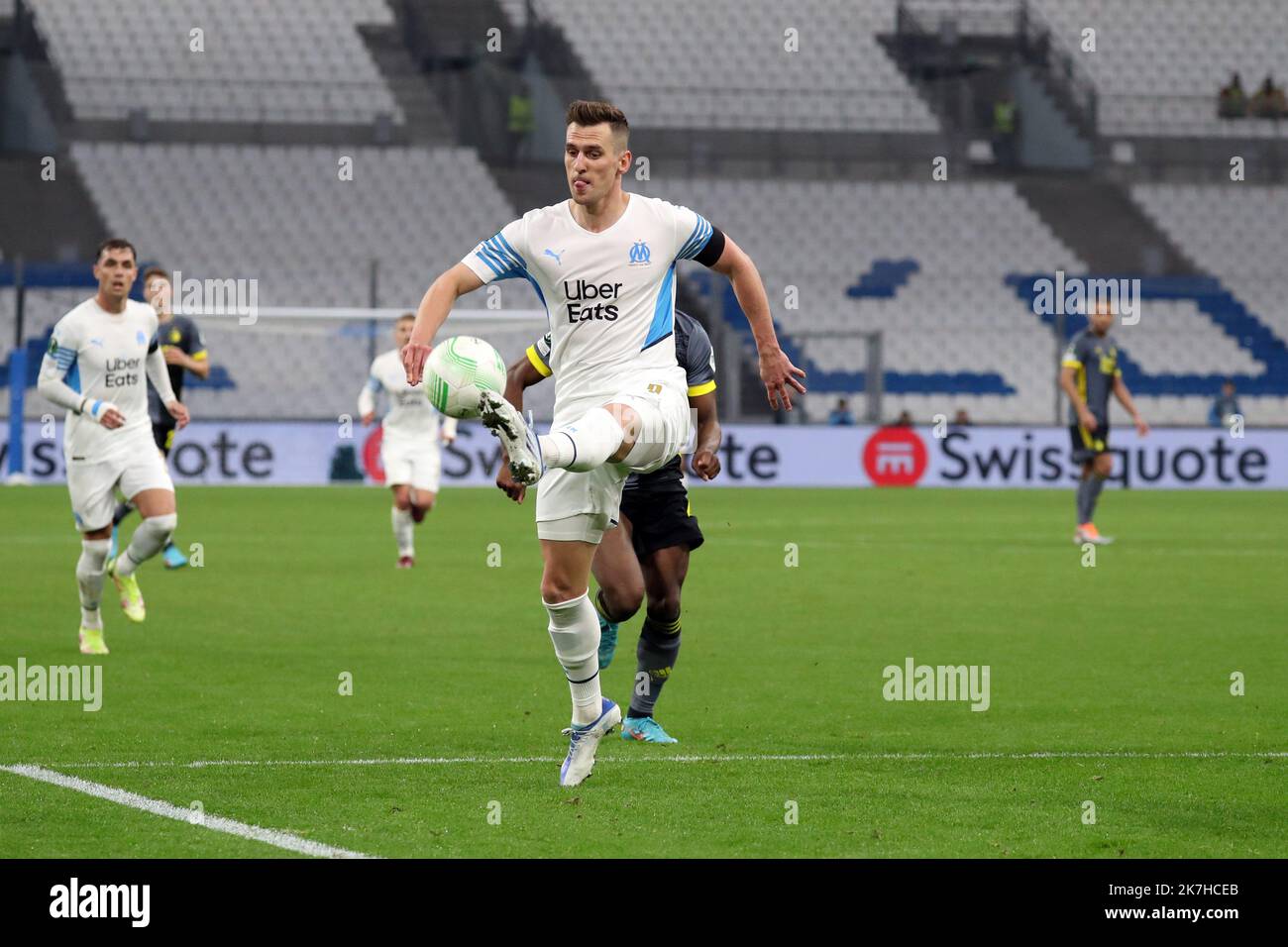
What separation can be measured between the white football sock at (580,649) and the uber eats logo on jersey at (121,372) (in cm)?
485

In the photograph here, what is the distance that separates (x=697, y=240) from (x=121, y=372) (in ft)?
16.5

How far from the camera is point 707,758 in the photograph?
23.8 feet

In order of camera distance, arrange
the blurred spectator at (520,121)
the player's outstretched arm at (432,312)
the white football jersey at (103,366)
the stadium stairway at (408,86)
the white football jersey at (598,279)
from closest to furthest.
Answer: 1. the player's outstretched arm at (432,312)
2. the white football jersey at (598,279)
3. the white football jersey at (103,366)
4. the blurred spectator at (520,121)
5. the stadium stairway at (408,86)

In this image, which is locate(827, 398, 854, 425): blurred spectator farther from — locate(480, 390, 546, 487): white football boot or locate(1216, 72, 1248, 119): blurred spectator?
locate(480, 390, 546, 487): white football boot

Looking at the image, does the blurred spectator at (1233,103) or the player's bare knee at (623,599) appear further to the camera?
the blurred spectator at (1233,103)

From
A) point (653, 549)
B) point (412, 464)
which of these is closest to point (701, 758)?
point (653, 549)

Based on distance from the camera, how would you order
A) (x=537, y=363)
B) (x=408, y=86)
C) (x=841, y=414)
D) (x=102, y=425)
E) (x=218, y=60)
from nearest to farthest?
1. (x=537, y=363)
2. (x=102, y=425)
3. (x=841, y=414)
4. (x=218, y=60)
5. (x=408, y=86)

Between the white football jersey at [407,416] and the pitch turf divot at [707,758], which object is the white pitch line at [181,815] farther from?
the white football jersey at [407,416]

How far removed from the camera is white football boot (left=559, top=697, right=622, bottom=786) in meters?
6.61

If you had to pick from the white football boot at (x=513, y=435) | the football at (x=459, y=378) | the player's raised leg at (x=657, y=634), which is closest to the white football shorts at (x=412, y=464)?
the player's raised leg at (x=657, y=634)

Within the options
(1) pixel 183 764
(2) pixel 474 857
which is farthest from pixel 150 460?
Result: (2) pixel 474 857

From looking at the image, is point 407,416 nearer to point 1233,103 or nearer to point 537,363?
point 537,363

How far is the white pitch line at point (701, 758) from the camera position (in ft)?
23.1

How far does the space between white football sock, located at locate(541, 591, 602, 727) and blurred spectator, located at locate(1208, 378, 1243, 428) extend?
27.9 m
